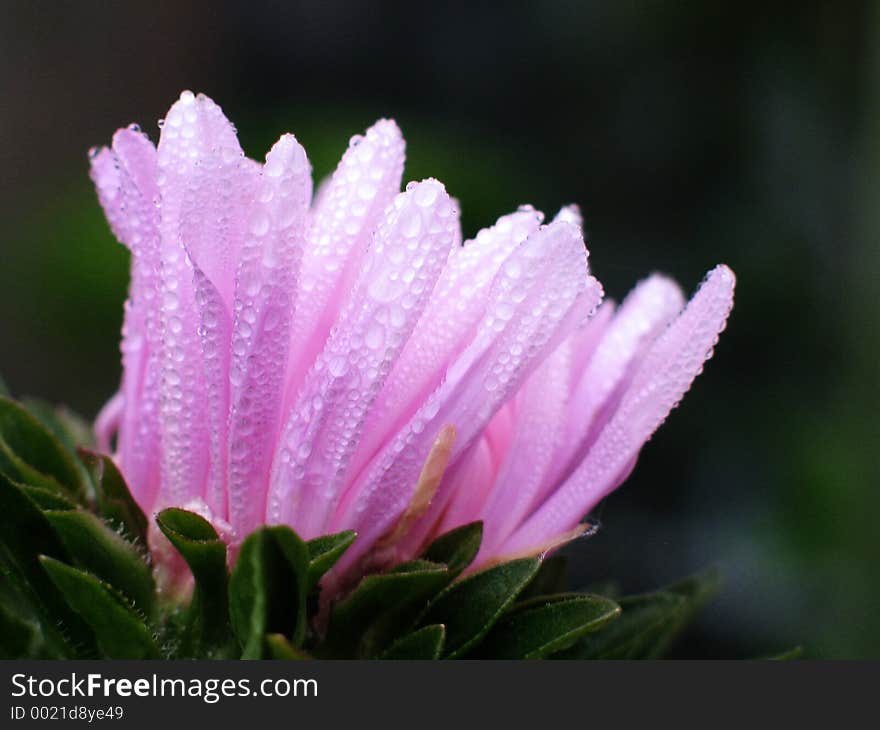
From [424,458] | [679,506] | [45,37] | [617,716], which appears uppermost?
[45,37]

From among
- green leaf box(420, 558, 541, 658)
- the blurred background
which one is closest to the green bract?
green leaf box(420, 558, 541, 658)

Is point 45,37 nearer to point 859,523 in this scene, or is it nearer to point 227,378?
point 859,523

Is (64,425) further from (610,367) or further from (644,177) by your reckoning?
(644,177)

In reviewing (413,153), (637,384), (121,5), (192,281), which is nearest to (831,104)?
(413,153)

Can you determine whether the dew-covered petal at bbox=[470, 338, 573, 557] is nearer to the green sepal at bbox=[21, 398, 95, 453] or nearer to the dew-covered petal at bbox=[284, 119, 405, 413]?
the dew-covered petal at bbox=[284, 119, 405, 413]

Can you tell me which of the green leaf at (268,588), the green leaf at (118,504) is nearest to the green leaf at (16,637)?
the green leaf at (118,504)

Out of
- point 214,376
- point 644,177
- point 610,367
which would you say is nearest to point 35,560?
point 214,376
